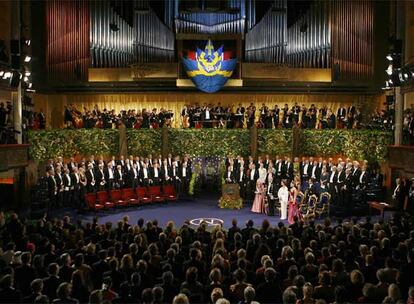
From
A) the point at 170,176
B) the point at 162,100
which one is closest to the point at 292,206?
the point at 170,176

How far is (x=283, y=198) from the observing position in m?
17.1

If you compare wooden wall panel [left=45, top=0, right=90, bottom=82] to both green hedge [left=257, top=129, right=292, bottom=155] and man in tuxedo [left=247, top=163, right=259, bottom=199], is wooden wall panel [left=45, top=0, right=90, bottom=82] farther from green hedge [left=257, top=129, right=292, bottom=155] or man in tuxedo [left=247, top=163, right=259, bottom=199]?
man in tuxedo [left=247, top=163, right=259, bottom=199]

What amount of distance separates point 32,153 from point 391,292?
53.8 feet

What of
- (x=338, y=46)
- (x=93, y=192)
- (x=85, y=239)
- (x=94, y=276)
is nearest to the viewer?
(x=94, y=276)

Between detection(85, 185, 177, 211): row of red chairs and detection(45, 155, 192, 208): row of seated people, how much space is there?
0.92 ft

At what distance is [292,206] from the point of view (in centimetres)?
1642

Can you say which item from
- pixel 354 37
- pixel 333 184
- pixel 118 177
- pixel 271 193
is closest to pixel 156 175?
pixel 118 177

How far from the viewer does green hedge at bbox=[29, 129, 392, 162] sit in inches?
835

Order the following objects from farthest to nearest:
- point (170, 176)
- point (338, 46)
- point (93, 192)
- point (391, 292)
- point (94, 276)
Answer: point (338, 46) → point (170, 176) → point (93, 192) → point (94, 276) → point (391, 292)

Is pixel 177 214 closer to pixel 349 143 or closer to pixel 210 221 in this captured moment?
pixel 210 221

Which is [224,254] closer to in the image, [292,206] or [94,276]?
[94,276]

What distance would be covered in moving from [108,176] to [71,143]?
309cm

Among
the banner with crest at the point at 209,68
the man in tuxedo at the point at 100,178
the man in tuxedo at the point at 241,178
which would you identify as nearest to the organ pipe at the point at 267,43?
the banner with crest at the point at 209,68

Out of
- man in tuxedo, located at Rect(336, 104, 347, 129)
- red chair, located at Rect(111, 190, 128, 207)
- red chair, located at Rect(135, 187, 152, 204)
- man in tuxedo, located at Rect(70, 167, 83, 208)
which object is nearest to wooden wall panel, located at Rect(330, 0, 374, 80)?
man in tuxedo, located at Rect(336, 104, 347, 129)
